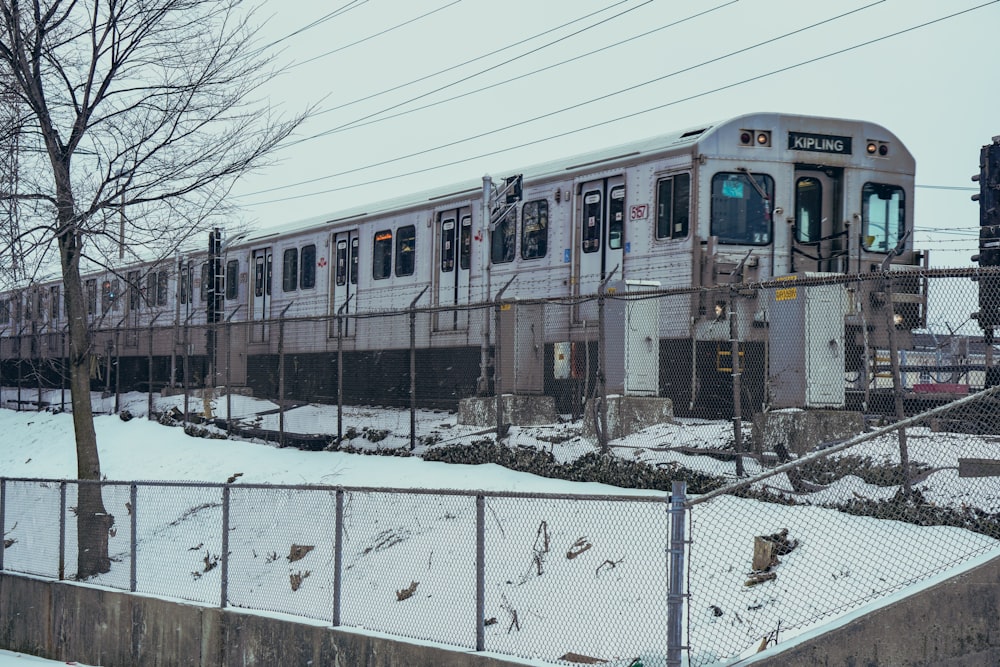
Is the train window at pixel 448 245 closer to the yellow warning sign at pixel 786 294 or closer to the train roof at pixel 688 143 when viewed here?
the train roof at pixel 688 143

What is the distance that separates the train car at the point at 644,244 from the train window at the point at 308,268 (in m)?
2.39

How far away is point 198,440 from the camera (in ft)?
64.6

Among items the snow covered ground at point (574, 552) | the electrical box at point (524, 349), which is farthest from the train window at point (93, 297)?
the electrical box at point (524, 349)

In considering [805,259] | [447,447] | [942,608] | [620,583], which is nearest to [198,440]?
[447,447]

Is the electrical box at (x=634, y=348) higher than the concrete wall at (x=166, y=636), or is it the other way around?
the electrical box at (x=634, y=348)

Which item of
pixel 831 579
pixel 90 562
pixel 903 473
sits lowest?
pixel 90 562

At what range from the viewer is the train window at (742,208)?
14812 mm

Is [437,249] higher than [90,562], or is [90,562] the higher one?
[437,249]

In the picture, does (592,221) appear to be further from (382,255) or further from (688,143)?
(382,255)

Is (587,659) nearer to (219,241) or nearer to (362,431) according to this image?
(362,431)

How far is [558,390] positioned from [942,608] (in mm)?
8822

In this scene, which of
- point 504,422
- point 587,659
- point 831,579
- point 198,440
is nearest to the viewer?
point 587,659

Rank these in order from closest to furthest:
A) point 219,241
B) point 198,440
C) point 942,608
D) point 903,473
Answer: point 942,608
point 903,473
point 198,440
point 219,241

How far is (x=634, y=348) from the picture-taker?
506 inches
